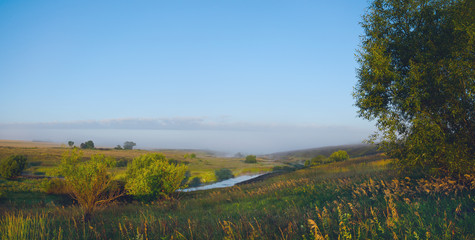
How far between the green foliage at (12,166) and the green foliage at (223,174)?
1832 inches

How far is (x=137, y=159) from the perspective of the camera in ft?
91.4

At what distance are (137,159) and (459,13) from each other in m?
30.7

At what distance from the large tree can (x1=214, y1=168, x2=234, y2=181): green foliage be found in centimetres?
6334

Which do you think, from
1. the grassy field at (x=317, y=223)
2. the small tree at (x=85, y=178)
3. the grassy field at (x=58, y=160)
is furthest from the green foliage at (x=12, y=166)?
the grassy field at (x=317, y=223)

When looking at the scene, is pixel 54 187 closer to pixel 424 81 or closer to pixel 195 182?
pixel 195 182

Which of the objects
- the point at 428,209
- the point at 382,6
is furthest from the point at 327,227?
the point at 382,6

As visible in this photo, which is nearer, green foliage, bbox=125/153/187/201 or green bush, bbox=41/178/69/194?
green foliage, bbox=125/153/187/201

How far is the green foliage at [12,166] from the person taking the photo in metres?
34.7

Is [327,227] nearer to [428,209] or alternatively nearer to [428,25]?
[428,209]

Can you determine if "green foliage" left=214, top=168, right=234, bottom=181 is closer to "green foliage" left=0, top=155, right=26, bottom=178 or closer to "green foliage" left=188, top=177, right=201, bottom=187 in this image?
"green foliage" left=188, top=177, right=201, bottom=187

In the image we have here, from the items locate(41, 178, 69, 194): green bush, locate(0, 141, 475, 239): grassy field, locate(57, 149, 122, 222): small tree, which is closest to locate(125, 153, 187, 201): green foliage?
locate(0, 141, 475, 239): grassy field

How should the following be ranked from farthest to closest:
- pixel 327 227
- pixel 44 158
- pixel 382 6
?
pixel 44 158, pixel 382 6, pixel 327 227

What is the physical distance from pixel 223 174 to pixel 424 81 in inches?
2649

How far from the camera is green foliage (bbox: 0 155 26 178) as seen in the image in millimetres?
34688
